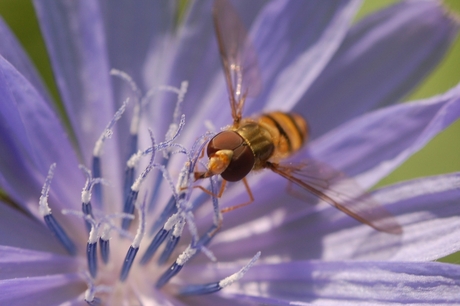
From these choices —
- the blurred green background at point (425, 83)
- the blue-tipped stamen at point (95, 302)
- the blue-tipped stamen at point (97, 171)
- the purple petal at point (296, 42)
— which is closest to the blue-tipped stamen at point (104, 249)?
the blue-tipped stamen at point (95, 302)

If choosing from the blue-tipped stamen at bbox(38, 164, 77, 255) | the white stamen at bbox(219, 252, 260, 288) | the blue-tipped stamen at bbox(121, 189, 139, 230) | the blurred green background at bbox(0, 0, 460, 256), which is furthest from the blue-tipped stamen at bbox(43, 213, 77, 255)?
the blurred green background at bbox(0, 0, 460, 256)

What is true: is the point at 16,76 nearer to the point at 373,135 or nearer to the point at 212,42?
the point at 212,42

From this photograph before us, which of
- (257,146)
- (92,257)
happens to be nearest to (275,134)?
(257,146)

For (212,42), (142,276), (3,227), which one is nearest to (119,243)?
(142,276)

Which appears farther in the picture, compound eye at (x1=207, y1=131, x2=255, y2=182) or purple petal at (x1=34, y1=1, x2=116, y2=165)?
purple petal at (x1=34, y1=1, x2=116, y2=165)

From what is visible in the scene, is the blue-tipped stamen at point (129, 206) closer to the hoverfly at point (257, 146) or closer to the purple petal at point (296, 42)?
the hoverfly at point (257, 146)

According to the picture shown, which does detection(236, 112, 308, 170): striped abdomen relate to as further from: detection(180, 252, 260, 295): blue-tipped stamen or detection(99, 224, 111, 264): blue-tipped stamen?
detection(99, 224, 111, 264): blue-tipped stamen
